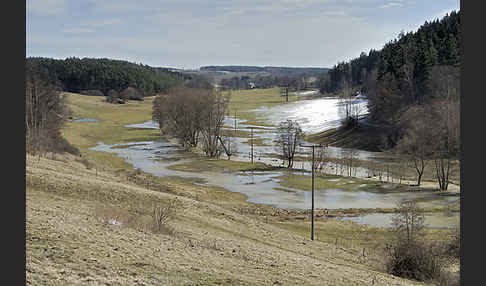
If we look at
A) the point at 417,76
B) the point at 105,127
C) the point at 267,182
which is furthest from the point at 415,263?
the point at 105,127

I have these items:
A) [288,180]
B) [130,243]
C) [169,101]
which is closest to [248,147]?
[169,101]

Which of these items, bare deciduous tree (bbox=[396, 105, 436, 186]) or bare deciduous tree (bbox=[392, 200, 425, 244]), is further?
bare deciduous tree (bbox=[396, 105, 436, 186])

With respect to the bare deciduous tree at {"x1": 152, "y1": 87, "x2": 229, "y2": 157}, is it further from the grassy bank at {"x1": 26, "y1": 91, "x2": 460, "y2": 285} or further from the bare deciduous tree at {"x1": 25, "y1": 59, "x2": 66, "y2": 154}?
the grassy bank at {"x1": 26, "y1": 91, "x2": 460, "y2": 285}

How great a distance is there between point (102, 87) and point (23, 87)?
200103mm

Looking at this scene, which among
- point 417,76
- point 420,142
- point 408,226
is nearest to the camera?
point 408,226

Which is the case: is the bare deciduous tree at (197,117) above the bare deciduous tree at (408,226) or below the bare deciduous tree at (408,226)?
above

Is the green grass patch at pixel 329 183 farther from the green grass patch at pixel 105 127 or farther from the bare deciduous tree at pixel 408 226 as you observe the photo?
the green grass patch at pixel 105 127

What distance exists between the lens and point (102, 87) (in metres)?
199

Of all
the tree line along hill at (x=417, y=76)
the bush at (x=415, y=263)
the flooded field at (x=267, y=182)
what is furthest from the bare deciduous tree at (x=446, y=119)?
the bush at (x=415, y=263)

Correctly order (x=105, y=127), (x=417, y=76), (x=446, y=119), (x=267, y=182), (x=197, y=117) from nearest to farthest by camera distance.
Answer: (x=267, y=182) < (x=446, y=119) < (x=197, y=117) < (x=417, y=76) < (x=105, y=127)

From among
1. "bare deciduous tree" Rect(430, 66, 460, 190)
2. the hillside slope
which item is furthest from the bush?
"bare deciduous tree" Rect(430, 66, 460, 190)

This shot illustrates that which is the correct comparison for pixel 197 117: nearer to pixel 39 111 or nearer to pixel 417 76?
pixel 39 111

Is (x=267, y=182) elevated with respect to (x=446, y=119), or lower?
lower

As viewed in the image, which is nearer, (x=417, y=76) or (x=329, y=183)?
(x=329, y=183)
